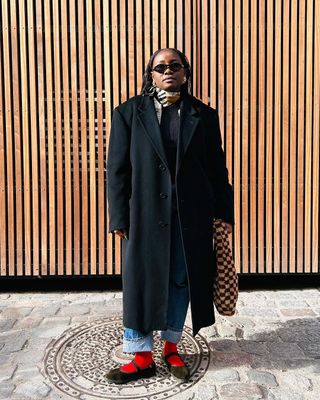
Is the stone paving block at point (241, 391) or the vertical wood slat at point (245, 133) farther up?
the vertical wood slat at point (245, 133)

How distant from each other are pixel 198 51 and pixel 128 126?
7.35 ft

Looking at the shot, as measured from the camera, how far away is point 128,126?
3.50 m

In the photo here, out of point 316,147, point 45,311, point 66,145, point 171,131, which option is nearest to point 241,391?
point 171,131

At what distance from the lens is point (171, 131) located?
3.49m

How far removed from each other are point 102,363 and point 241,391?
1.08 meters

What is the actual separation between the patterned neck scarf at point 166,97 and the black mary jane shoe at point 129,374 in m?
1.87

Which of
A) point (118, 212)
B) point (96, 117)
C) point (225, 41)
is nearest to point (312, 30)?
point (225, 41)

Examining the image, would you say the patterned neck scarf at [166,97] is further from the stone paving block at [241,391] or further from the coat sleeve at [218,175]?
the stone paving block at [241,391]

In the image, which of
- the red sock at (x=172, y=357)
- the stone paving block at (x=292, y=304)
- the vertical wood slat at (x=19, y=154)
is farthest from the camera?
the vertical wood slat at (x=19, y=154)

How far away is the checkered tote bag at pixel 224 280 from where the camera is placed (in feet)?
12.0

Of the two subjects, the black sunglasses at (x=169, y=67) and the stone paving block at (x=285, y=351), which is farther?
the stone paving block at (x=285, y=351)

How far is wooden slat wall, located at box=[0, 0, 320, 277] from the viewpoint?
5289 millimetres

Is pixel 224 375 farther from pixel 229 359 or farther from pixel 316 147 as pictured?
pixel 316 147

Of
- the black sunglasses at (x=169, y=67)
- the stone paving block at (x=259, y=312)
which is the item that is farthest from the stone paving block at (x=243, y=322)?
the black sunglasses at (x=169, y=67)
